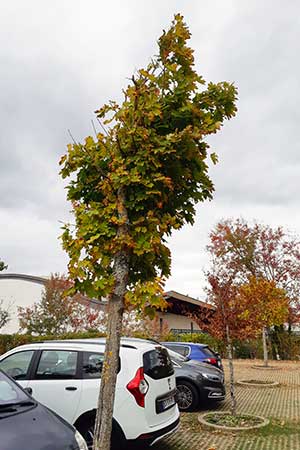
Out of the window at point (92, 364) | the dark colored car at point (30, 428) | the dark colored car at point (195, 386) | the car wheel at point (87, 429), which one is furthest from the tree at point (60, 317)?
the dark colored car at point (30, 428)

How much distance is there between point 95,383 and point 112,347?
1.39 m

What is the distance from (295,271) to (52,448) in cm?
2529

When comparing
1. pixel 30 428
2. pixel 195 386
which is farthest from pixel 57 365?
pixel 195 386

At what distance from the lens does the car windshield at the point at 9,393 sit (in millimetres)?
4300

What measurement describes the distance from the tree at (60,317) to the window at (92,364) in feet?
65.8

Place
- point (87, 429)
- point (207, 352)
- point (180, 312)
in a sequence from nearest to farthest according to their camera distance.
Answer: point (87, 429), point (207, 352), point (180, 312)

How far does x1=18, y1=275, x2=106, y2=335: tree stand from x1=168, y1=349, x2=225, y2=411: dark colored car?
16658 millimetres

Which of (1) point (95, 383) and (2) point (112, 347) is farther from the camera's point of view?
Result: (1) point (95, 383)

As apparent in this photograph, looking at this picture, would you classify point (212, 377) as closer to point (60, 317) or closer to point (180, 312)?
point (60, 317)

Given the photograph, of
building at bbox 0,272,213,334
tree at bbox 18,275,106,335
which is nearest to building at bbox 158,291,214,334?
building at bbox 0,272,213,334

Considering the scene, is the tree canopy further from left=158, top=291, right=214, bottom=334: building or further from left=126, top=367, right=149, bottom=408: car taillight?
left=158, top=291, right=214, bottom=334: building

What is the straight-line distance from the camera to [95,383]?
5770mm

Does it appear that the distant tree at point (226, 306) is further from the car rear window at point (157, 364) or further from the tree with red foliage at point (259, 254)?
the tree with red foliage at point (259, 254)

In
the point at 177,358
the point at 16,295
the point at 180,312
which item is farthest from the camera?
the point at 180,312
